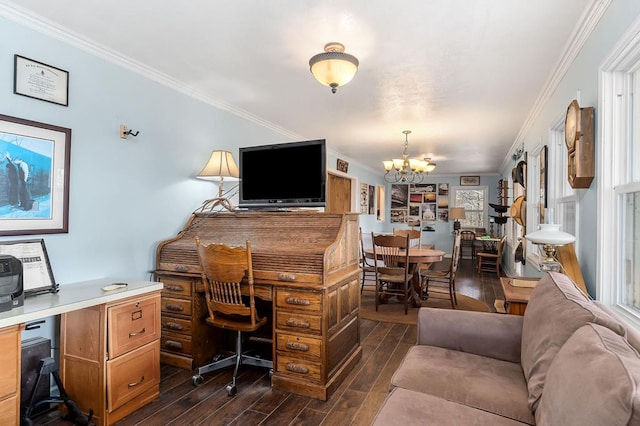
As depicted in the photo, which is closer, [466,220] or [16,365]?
[16,365]

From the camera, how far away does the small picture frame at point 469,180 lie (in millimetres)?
10156

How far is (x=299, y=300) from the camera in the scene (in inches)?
96.0

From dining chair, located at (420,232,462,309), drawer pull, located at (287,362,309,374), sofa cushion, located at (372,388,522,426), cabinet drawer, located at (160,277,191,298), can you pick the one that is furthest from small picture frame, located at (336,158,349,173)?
sofa cushion, located at (372,388,522,426)

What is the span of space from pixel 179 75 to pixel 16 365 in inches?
94.2

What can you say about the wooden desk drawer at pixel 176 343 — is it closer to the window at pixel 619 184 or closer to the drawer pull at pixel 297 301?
the drawer pull at pixel 297 301

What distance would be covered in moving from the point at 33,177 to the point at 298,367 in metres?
2.09

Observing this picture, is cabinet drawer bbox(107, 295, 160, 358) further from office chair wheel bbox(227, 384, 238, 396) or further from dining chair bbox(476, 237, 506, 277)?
dining chair bbox(476, 237, 506, 277)

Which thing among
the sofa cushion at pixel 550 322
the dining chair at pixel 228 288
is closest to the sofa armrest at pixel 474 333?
the sofa cushion at pixel 550 322

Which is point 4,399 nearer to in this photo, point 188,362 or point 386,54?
point 188,362

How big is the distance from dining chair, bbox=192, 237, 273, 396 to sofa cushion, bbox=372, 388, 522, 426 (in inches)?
50.3

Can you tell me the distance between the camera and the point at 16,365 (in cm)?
166

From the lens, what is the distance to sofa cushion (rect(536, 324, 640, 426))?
76 centimetres

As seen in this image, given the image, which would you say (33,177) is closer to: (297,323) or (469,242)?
(297,323)

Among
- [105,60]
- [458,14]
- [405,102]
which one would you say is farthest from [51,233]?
[405,102]
